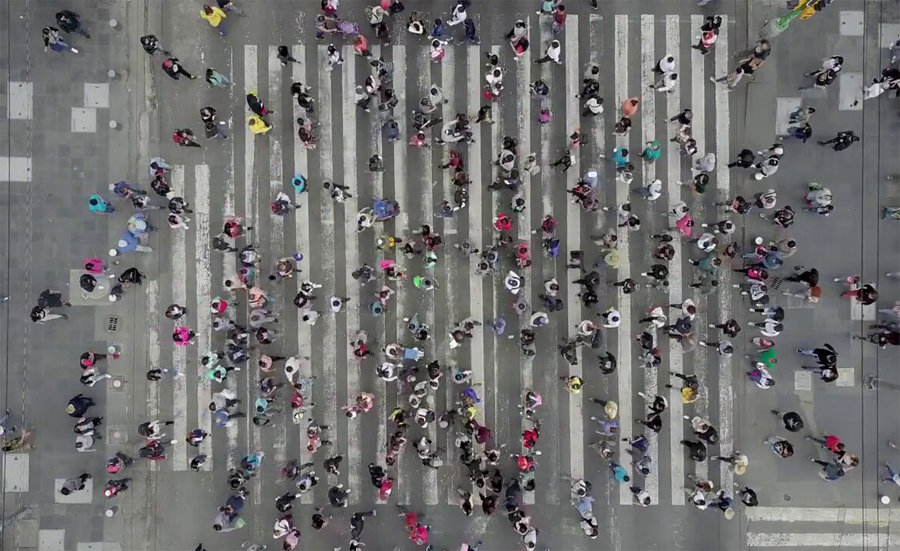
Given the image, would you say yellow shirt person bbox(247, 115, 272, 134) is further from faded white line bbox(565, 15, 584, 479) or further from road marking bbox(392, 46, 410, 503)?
faded white line bbox(565, 15, 584, 479)

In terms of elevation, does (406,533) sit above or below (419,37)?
below

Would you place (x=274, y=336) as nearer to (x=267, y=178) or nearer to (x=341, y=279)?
(x=341, y=279)

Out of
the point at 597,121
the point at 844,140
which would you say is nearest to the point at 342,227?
the point at 597,121

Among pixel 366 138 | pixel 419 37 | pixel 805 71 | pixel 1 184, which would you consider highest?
pixel 419 37

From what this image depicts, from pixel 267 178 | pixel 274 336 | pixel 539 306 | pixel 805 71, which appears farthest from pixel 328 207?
pixel 805 71

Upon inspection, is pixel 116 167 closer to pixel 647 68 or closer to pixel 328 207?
pixel 328 207

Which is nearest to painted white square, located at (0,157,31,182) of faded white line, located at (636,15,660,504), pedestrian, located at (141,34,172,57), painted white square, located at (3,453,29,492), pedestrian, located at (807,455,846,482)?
pedestrian, located at (141,34,172,57)

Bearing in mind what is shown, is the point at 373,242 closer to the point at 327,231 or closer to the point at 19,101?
the point at 327,231

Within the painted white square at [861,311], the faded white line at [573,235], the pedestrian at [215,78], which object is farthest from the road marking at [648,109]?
the pedestrian at [215,78]
